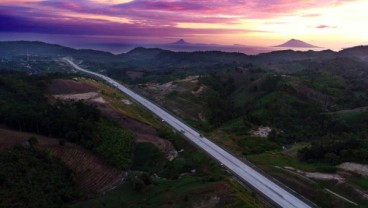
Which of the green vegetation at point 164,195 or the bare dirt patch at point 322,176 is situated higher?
the bare dirt patch at point 322,176

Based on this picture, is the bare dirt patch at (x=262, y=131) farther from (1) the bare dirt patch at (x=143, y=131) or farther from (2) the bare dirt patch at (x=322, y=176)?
(2) the bare dirt patch at (x=322, y=176)

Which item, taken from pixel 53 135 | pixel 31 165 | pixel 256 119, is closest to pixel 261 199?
pixel 31 165

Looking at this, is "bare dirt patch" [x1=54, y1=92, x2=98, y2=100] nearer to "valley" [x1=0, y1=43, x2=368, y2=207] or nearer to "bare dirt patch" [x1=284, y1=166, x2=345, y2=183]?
"valley" [x1=0, y1=43, x2=368, y2=207]

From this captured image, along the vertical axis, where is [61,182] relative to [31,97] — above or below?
below

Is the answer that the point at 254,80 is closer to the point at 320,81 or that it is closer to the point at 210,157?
the point at 320,81

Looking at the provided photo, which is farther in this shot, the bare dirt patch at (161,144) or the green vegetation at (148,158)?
the bare dirt patch at (161,144)

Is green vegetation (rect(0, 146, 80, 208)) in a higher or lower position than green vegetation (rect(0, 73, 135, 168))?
lower

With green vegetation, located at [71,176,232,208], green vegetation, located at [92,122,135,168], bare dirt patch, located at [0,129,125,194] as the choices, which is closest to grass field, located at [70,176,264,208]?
green vegetation, located at [71,176,232,208]

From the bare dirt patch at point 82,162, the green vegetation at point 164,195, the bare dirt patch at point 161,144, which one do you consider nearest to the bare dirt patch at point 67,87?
the bare dirt patch at point 82,162
